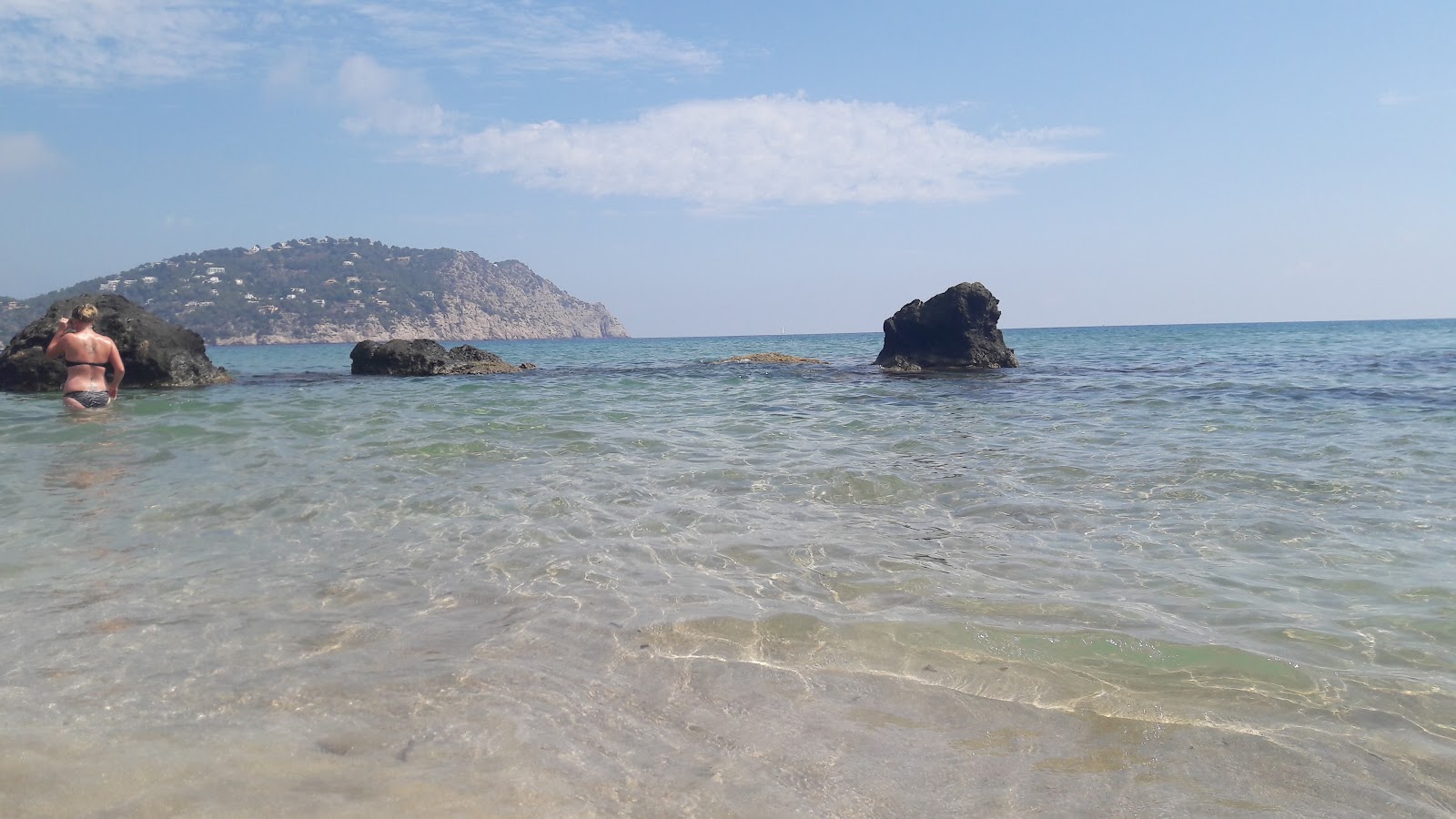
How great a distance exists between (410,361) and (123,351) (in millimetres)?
7956

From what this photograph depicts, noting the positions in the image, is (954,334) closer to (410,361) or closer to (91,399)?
(410,361)

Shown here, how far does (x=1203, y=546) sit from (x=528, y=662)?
4760 millimetres

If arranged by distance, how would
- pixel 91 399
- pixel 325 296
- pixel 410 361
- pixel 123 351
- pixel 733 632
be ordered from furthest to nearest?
pixel 325 296
pixel 410 361
pixel 123 351
pixel 91 399
pixel 733 632

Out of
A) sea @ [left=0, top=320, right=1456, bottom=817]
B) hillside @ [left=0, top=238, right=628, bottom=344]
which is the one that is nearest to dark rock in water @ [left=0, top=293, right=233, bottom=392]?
sea @ [left=0, top=320, right=1456, bottom=817]

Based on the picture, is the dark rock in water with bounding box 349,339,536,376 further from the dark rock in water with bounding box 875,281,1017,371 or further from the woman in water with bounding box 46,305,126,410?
the dark rock in water with bounding box 875,281,1017,371

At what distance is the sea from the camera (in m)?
2.79

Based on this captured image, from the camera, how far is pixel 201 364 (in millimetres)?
21453

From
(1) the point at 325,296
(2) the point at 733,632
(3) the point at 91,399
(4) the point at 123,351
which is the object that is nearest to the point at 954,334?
(3) the point at 91,399

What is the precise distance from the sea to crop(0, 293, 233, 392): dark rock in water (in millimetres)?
10827

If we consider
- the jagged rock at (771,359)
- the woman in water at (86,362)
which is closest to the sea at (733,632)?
the woman in water at (86,362)

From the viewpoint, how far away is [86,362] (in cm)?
1274

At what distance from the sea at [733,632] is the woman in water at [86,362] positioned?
126 inches

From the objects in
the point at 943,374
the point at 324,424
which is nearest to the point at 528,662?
the point at 324,424

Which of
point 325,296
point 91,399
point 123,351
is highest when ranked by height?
point 325,296
